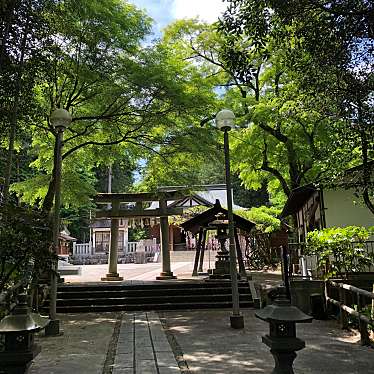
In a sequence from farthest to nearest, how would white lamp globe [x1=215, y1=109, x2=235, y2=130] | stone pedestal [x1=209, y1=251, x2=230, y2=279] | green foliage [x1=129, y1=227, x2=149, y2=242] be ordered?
green foliage [x1=129, y1=227, x2=149, y2=242]
stone pedestal [x1=209, y1=251, x2=230, y2=279]
white lamp globe [x1=215, y1=109, x2=235, y2=130]

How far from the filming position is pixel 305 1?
16.3ft

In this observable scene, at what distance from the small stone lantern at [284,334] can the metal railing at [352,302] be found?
285 cm

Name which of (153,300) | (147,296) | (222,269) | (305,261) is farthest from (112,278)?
(305,261)

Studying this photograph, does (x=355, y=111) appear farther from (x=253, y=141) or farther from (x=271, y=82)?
(x=271, y=82)

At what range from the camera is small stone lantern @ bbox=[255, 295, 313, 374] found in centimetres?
348

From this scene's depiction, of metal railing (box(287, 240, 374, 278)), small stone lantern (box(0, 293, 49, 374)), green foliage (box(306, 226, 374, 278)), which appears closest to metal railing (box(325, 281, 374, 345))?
green foliage (box(306, 226, 374, 278))

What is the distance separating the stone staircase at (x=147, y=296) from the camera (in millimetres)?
10469

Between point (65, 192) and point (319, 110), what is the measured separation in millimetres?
8491

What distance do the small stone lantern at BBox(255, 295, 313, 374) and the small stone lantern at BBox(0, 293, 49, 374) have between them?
2037 millimetres

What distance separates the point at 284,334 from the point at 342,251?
20.3ft

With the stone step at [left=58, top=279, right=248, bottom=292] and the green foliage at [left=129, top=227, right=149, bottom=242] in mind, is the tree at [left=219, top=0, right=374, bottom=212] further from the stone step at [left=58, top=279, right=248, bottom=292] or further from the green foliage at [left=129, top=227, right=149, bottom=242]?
the green foliage at [left=129, top=227, right=149, bottom=242]

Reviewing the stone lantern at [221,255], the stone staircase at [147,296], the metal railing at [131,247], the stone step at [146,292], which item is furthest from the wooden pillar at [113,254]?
the metal railing at [131,247]

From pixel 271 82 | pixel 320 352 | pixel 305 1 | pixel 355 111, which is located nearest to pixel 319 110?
pixel 355 111

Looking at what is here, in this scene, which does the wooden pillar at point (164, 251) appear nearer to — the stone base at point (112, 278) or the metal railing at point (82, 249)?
the stone base at point (112, 278)
